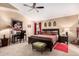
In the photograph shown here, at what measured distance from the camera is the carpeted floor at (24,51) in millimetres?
2580

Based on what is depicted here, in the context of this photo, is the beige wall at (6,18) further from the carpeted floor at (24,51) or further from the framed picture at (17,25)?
the carpeted floor at (24,51)

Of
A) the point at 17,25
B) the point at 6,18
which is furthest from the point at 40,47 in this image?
the point at 6,18

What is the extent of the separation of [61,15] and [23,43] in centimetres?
107

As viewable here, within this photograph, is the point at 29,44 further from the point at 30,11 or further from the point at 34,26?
the point at 30,11

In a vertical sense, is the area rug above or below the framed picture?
below

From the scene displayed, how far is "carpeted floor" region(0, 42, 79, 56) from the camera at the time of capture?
258 centimetres

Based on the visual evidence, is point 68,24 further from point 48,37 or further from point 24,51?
point 24,51

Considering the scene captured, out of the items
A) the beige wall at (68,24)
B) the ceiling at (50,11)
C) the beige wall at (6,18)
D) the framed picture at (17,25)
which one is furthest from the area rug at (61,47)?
the beige wall at (6,18)

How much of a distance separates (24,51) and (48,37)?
24.7 inches

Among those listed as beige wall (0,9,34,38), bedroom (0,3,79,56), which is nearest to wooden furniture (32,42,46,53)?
bedroom (0,3,79,56)

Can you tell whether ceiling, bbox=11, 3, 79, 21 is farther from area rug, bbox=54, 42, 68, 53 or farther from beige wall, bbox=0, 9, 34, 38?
area rug, bbox=54, 42, 68, 53

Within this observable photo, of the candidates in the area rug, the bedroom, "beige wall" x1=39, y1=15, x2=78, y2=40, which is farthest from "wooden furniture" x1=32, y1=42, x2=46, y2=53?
"beige wall" x1=39, y1=15, x2=78, y2=40

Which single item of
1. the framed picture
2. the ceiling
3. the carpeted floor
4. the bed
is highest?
the ceiling

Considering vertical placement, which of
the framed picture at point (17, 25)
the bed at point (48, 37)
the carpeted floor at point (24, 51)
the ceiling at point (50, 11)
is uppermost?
the ceiling at point (50, 11)
